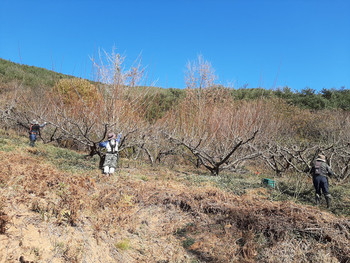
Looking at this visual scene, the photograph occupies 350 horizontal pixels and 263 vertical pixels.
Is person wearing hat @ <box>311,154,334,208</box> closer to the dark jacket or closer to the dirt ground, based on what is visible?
the dark jacket

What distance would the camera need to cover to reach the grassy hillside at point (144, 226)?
10.6ft

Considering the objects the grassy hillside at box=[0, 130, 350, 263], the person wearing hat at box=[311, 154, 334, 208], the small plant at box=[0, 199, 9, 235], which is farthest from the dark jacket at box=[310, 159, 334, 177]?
the small plant at box=[0, 199, 9, 235]

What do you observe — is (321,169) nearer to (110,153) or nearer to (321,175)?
(321,175)

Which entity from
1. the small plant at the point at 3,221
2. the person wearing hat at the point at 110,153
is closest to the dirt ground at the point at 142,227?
the small plant at the point at 3,221

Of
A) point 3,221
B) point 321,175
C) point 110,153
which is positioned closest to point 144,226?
point 3,221

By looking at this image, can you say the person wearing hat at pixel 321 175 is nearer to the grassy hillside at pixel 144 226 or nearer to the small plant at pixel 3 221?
the grassy hillside at pixel 144 226

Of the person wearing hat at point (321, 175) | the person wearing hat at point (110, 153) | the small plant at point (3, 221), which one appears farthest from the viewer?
the person wearing hat at point (110, 153)

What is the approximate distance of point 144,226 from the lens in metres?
4.43

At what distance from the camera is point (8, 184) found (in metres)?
4.25

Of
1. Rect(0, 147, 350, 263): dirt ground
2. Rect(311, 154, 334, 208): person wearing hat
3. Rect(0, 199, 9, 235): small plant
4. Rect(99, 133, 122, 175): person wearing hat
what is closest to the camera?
Rect(0, 199, 9, 235): small plant

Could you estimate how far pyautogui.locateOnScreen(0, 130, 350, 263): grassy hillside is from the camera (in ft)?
10.6

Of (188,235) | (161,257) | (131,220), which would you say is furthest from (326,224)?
(131,220)

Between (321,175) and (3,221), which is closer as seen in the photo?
(3,221)

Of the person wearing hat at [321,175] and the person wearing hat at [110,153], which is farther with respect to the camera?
the person wearing hat at [110,153]
